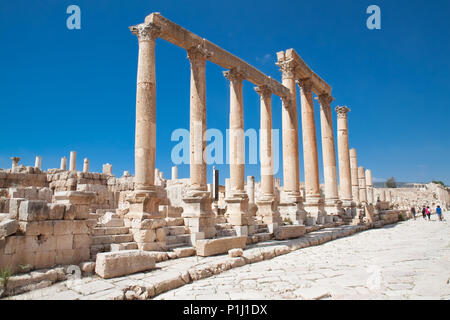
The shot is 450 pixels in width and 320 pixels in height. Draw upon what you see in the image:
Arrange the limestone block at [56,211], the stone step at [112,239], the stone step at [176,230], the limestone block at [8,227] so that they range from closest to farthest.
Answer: the limestone block at [8,227]
the limestone block at [56,211]
the stone step at [112,239]
the stone step at [176,230]

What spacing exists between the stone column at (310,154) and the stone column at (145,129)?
35.3 feet

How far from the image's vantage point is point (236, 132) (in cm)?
1395

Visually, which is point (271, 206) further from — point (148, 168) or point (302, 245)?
point (148, 168)

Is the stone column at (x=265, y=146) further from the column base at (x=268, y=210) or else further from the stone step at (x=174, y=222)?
the stone step at (x=174, y=222)

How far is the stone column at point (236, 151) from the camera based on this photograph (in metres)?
12.6

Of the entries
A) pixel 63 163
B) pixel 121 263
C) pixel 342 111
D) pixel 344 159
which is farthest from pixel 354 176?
pixel 63 163

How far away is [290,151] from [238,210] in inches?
233

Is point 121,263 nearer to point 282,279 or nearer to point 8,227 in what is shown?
point 8,227

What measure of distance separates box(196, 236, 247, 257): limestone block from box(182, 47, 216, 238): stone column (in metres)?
1.10

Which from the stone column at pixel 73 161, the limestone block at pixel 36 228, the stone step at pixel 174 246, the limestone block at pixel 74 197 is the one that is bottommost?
the stone step at pixel 174 246

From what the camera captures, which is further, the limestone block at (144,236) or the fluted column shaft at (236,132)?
the fluted column shaft at (236,132)

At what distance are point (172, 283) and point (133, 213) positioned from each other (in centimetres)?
376

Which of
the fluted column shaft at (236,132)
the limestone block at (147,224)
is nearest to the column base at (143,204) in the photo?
the limestone block at (147,224)
